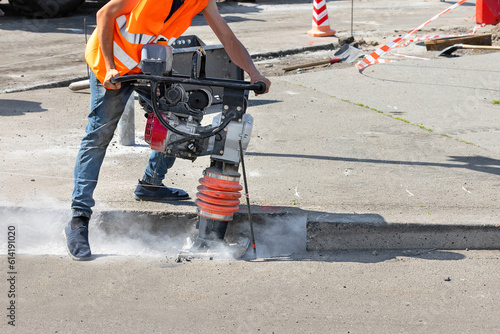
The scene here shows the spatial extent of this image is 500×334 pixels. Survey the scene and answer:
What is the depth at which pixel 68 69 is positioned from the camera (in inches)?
388

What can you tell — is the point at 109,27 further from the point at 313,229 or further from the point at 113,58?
the point at 313,229

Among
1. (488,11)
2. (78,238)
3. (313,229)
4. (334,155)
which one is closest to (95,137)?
(78,238)

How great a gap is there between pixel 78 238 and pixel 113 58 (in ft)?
3.65

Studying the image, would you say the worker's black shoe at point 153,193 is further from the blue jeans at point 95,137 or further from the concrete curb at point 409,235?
the concrete curb at point 409,235

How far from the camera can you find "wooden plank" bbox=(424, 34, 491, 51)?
11461mm

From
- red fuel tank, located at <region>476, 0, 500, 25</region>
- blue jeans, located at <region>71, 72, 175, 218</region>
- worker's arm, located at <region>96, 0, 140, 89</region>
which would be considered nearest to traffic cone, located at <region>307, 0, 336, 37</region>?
red fuel tank, located at <region>476, 0, 500, 25</region>

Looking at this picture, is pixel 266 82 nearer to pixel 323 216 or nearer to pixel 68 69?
pixel 323 216

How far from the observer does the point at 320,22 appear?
1362cm

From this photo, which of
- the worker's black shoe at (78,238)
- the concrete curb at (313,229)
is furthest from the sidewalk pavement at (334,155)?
the worker's black shoe at (78,238)

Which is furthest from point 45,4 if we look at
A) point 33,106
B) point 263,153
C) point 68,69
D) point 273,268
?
point 273,268

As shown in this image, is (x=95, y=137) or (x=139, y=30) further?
(x=95, y=137)

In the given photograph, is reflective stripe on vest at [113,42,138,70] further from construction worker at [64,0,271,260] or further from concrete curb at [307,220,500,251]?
concrete curb at [307,220,500,251]

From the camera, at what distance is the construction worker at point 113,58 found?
12.3 feet

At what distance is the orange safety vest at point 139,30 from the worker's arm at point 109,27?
0.16ft
